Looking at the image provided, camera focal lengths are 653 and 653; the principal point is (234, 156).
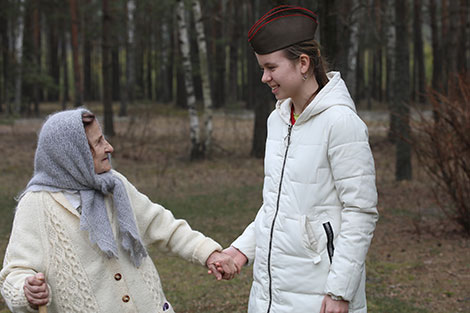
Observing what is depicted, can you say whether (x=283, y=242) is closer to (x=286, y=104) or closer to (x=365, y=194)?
(x=365, y=194)

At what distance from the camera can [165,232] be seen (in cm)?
Result: 352

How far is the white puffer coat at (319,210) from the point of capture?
2.82m

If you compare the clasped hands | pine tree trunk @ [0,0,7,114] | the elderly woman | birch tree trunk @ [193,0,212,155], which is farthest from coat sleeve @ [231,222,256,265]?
pine tree trunk @ [0,0,7,114]

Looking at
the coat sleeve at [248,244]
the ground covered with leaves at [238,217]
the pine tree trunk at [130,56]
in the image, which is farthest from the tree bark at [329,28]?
the pine tree trunk at [130,56]

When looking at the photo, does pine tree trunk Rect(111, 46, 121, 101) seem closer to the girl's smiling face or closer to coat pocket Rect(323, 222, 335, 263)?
the girl's smiling face

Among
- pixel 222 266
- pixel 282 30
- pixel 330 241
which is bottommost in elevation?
pixel 222 266

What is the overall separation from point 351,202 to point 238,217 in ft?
26.9

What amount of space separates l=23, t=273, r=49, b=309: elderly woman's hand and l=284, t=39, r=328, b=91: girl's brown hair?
4.98ft

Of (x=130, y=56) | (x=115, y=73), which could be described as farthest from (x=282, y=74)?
(x=115, y=73)

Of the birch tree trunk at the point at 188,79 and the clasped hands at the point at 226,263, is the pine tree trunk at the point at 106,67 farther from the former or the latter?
the clasped hands at the point at 226,263

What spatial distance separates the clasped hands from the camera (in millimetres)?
3539

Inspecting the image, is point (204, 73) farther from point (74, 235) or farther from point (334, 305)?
point (334, 305)

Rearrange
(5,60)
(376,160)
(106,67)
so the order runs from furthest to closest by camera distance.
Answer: (5,60) → (106,67) → (376,160)

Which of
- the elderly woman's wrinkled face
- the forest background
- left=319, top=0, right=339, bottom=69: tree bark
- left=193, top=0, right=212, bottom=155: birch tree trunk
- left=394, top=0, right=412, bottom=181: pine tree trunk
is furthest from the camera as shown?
left=193, top=0, right=212, bottom=155: birch tree trunk
